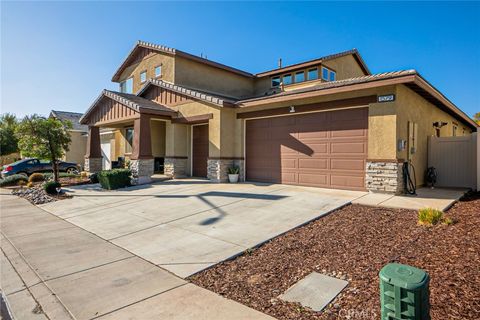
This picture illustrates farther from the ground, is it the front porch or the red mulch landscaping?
the front porch

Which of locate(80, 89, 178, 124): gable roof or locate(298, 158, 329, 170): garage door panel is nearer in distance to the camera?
locate(298, 158, 329, 170): garage door panel

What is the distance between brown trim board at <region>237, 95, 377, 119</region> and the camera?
9539 mm

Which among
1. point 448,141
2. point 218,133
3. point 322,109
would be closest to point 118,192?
point 218,133

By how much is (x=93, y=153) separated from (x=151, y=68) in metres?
6.70

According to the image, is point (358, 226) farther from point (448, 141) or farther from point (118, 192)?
point (118, 192)

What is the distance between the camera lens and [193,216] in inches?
292

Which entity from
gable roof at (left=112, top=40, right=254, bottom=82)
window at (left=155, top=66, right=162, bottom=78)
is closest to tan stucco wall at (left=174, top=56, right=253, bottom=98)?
gable roof at (left=112, top=40, right=254, bottom=82)

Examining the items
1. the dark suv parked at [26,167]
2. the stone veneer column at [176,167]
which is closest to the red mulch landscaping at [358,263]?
the stone veneer column at [176,167]

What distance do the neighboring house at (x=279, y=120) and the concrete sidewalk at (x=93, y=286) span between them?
7584 millimetres

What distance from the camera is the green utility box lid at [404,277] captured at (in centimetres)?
222

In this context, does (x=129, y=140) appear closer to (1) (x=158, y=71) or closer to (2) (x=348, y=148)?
(1) (x=158, y=71)

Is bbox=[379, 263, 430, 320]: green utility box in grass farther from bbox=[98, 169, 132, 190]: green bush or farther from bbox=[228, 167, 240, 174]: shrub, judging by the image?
bbox=[98, 169, 132, 190]: green bush

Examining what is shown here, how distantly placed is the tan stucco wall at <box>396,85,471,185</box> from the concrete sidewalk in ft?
26.7

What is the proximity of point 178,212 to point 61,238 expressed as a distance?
2786 mm
